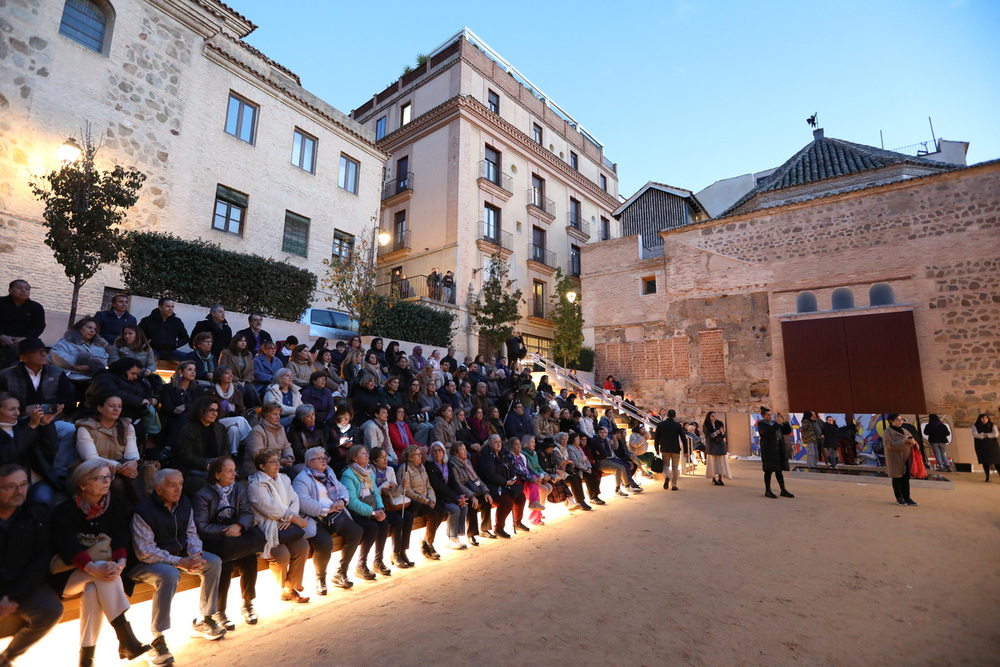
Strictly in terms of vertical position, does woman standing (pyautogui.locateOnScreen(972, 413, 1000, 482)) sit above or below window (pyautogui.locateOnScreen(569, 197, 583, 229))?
below

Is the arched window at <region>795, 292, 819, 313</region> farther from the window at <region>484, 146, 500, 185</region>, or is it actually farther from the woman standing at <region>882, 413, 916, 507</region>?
the window at <region>484, 146, 500, 185</region>

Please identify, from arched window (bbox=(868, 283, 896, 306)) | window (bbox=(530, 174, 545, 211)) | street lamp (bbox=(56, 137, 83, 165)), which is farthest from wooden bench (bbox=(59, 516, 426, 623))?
window (bbox=(530, 174, 545, 211))

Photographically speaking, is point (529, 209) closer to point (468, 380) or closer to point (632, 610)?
point (468, 380)

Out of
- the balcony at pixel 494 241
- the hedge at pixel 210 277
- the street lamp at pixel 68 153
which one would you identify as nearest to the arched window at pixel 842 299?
the balcony at pixel 494 241

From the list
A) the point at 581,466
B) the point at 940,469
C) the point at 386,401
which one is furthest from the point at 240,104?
the point at 940,469

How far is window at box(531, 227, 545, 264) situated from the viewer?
79.1ft

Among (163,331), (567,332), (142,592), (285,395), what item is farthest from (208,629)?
(567,332)

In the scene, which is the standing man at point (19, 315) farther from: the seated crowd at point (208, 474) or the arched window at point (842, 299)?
the arched window at point (842, 299)

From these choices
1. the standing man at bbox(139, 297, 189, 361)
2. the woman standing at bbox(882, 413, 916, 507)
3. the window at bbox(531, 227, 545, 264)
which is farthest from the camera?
the window at bbox(531, 227, 545, 264)

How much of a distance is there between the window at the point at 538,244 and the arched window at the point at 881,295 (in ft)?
45.4

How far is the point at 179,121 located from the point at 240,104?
6.93 feet

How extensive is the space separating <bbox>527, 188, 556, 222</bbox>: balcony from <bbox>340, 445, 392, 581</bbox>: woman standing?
20470 mm

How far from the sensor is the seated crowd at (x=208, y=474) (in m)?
3.03

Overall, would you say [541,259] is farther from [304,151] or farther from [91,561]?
[91,561]
